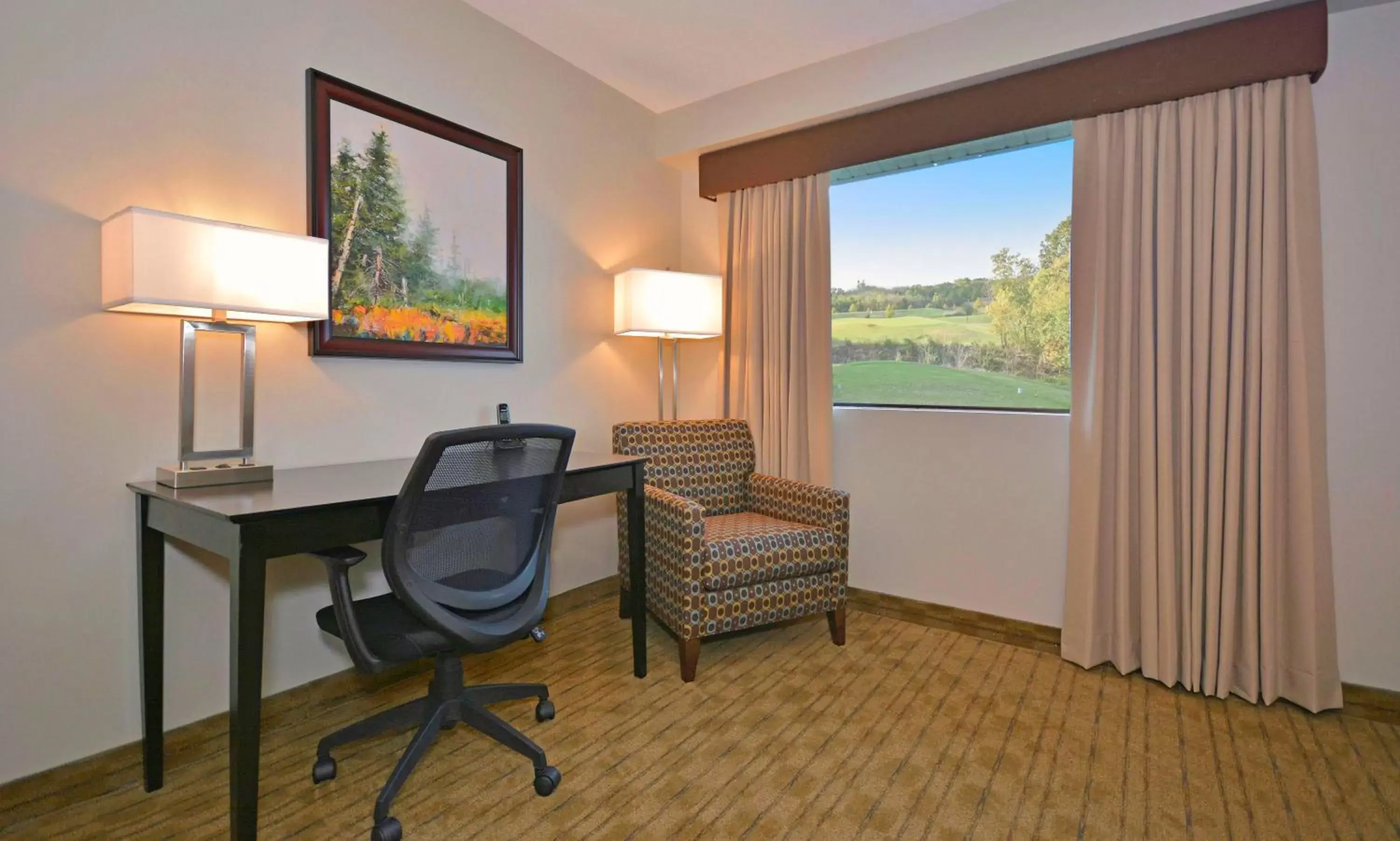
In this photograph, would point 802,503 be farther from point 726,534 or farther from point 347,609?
point 347,609

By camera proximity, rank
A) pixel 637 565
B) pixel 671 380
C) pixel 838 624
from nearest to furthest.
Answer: pixel 637 565 < pixel 838 624 < pixel 671 380

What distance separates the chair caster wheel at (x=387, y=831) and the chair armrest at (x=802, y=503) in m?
1.75

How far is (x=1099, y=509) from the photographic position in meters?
2.47

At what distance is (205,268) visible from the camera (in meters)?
1.55

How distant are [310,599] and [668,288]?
1886mm

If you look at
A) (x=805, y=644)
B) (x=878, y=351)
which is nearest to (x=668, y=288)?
(x=878, y=351)

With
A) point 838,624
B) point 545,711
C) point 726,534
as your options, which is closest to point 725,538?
point 726,534

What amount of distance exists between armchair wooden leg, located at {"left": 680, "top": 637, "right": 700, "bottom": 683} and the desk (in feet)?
2.37

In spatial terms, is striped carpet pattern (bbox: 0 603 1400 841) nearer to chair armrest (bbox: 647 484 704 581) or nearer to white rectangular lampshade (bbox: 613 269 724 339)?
chair armrest (bbox: 647 484 704 581)

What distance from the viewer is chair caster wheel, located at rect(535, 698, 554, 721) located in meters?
2.06

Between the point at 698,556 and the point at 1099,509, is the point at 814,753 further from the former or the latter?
the point at 1099,509

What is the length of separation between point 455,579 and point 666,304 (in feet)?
5.75

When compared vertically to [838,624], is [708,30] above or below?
above

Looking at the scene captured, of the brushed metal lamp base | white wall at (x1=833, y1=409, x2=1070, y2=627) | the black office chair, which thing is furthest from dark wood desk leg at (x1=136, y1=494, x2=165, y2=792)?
Answer: white wall at (x1=833, y1=409, x2=1070, y2=627)
